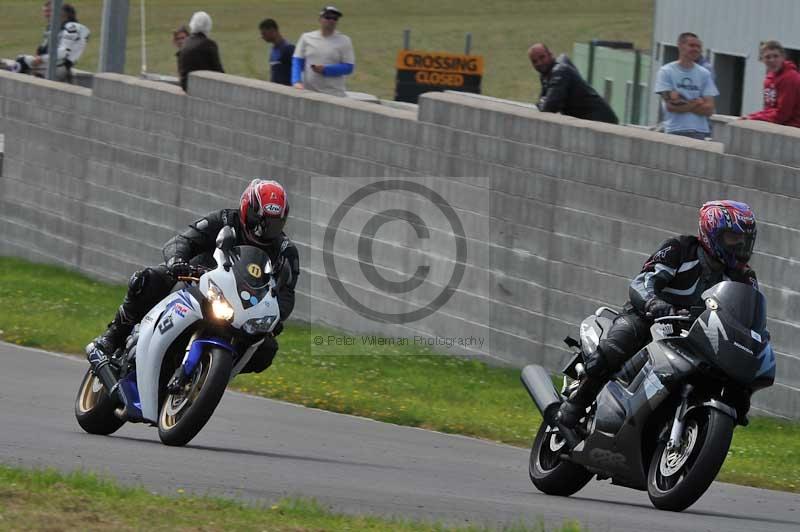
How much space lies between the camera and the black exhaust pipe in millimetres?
9195

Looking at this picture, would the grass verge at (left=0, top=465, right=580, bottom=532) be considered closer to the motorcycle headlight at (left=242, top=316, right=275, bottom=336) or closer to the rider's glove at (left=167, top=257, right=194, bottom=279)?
the motorcycle headlight at (left=242, top=316, right=275, bottom=336)

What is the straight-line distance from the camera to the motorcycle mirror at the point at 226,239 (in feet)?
32.2

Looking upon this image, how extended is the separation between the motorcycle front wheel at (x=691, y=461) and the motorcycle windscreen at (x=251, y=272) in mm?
2471

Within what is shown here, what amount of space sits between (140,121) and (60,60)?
416 centimetres

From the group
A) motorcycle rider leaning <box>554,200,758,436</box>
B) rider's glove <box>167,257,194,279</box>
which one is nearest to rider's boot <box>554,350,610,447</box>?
motorcycle rider leaning <box>554,200,758,436</box>

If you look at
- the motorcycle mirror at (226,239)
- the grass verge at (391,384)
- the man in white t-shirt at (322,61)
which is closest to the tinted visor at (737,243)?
the grass verge at (391,384)

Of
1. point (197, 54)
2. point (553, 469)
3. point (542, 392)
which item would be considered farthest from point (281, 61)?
point (553, 469)

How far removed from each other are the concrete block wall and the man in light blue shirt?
0.69 m

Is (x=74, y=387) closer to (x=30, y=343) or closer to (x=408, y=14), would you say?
(x=30, y=343)

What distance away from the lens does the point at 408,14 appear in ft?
192

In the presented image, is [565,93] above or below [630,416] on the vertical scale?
above

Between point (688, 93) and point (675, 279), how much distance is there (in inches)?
225

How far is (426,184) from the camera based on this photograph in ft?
50.7

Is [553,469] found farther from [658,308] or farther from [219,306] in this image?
[219,306]
